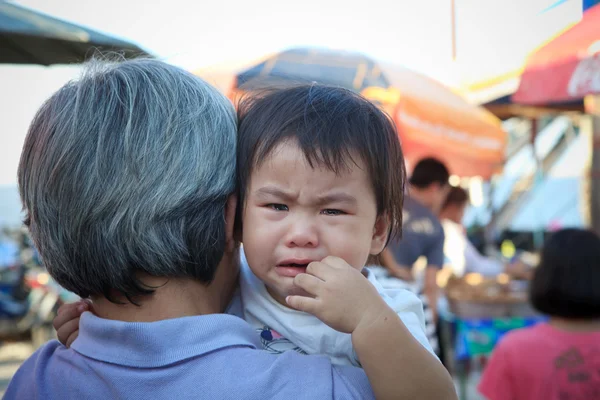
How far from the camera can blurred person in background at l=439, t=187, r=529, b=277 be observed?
6352mm

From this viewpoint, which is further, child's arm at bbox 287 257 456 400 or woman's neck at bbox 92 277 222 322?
woman's neck at bbox 92 277 222 322

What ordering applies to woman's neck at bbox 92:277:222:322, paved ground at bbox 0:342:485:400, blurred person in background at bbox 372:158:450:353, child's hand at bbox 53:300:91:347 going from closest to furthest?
woman's neck at bbox 92:277:222:322 → child's hand at bbox 53:300:91:347 → blurred person in background at bbox 372:158:450:353 → paved ground at bbox 0:342:485:400

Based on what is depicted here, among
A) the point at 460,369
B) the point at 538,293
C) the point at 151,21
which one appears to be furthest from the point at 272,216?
the point at 460,369

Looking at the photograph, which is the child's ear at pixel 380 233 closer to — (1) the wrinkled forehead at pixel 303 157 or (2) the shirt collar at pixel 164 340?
(1) the wrinkled forehead at pixel 303 157

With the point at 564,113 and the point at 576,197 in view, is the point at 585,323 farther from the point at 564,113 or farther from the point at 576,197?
the point at 576,197

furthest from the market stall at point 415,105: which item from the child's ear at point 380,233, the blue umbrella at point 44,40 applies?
the child's ear at point 380,233

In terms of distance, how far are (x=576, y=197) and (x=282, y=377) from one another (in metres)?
16.4

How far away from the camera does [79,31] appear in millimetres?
3002

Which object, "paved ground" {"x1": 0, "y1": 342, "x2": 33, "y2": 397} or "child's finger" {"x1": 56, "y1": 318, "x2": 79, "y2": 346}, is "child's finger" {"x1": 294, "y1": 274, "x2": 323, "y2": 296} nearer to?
"child's finger" {"x1": 56, "y1": 318, "x2": 79, "y2": 346}

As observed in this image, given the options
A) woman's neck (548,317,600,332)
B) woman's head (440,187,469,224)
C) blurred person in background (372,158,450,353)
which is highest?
woman's neck (548,317,600,332)

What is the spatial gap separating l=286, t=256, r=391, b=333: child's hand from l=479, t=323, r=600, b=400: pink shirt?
6.48ft

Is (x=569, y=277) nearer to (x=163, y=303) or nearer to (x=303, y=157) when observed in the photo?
(x=303, y=157)

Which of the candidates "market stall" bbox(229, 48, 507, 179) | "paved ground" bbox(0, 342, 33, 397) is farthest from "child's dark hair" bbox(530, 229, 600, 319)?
"paved ground" bbox(0, 342, 33, 397)

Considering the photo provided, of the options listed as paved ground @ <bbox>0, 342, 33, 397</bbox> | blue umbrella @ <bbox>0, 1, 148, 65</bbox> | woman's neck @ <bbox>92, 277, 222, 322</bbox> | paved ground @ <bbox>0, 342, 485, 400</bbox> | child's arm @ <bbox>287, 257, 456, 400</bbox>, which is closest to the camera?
child's arm @ <bbox>287, 257, 456, 400</bbox>
